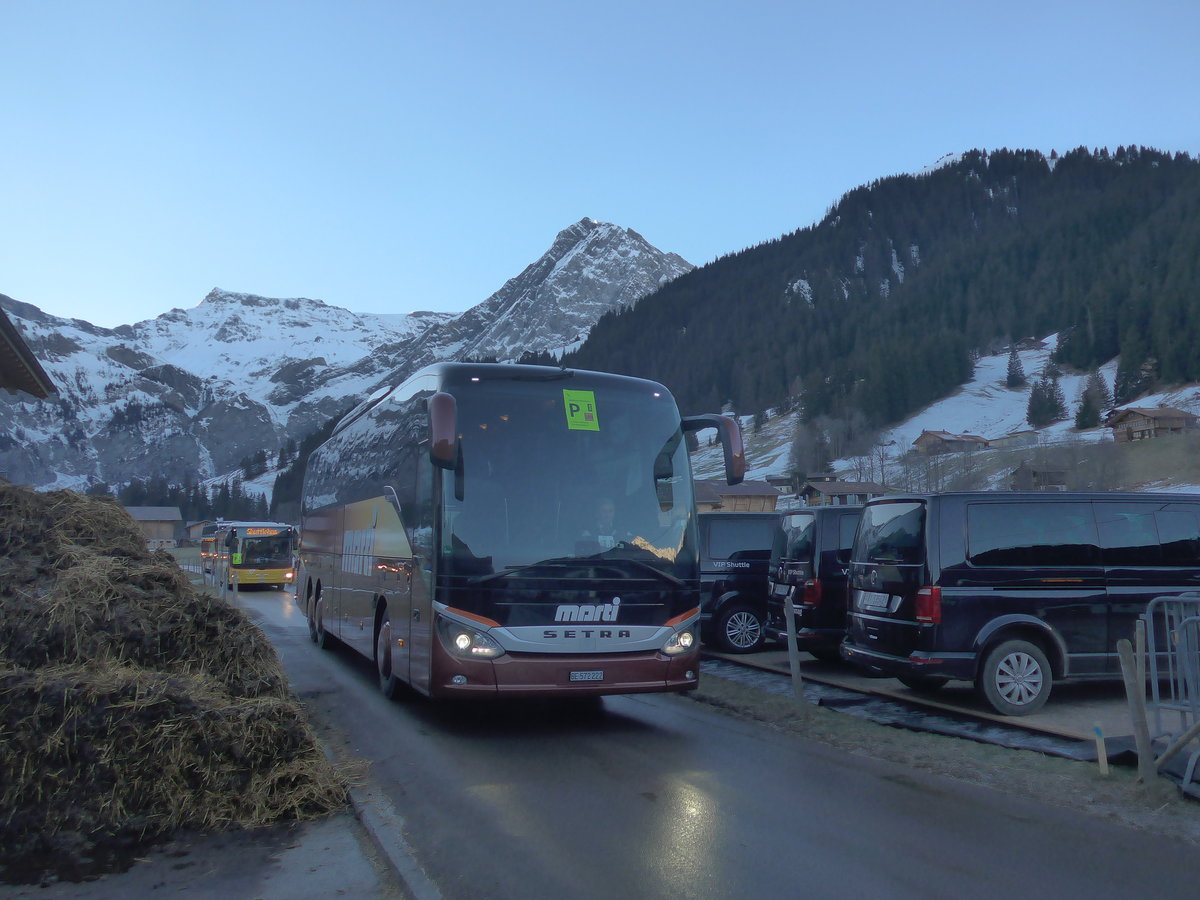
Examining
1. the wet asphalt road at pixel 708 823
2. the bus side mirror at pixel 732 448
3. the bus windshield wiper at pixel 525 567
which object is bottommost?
the wet asphalt road at pixel 708 823

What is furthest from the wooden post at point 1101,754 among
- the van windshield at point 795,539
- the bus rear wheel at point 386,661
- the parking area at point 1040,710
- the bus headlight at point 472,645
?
the bus rear wheel at point 386,661

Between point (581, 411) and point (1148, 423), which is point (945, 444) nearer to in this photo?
point (1148, 423)

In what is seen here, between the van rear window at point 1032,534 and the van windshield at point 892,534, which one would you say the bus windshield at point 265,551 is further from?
the van rear window at point 1032,534

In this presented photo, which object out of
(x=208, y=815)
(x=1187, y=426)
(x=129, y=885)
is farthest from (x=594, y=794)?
(x=1187, y=426)

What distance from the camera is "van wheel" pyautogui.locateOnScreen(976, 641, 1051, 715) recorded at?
865cm

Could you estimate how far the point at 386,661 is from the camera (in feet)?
32.8

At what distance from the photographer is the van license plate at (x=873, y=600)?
929cm

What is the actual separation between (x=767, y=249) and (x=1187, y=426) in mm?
114645

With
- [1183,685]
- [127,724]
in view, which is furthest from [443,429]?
[1183,685]

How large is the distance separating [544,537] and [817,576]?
16.5ft

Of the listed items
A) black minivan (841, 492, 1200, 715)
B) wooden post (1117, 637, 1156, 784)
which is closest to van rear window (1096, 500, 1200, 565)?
black minivan (841, 492, 1200, 715)

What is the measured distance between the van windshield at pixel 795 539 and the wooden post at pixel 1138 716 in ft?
19.7

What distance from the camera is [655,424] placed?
29.3 ft

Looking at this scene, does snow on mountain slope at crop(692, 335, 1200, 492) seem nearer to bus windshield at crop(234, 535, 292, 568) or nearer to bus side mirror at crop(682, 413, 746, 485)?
bus windshield at crop(234, 535, 292, 568)
